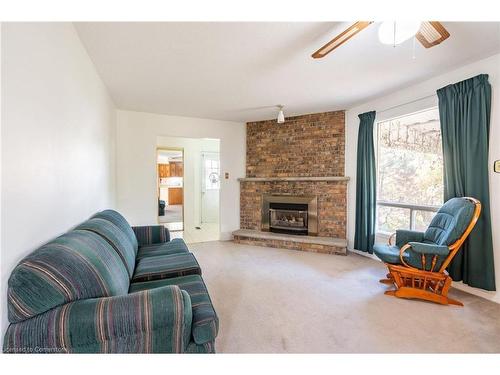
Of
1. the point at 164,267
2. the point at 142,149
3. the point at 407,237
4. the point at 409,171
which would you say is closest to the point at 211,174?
the point at 142,149

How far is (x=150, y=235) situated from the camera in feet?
9.19

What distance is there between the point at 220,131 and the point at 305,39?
9.48 ft

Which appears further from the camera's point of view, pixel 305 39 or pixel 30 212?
pixel 305 39

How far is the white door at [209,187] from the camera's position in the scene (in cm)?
632

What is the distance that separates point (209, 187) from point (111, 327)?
553 centimetres

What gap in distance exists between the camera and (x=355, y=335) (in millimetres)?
1785

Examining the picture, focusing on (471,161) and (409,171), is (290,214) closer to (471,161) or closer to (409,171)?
(409,171)

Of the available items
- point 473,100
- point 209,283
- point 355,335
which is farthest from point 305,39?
point 209,283

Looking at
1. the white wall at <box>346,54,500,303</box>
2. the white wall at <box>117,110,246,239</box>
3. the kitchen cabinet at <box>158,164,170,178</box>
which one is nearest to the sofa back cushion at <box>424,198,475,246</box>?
the white wall at <box>346,54,500,303</box>

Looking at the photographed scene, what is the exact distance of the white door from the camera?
632 centimetres

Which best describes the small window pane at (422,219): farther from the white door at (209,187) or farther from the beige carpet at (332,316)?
the white door at (209,187)

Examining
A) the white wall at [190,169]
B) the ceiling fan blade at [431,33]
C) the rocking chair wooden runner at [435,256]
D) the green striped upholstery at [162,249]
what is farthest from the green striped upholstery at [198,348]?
the white wall at [190,169]

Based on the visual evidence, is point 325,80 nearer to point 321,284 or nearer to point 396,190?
point 396,190

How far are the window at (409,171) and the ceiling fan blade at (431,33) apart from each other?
1.60 meters
